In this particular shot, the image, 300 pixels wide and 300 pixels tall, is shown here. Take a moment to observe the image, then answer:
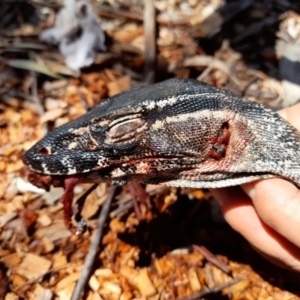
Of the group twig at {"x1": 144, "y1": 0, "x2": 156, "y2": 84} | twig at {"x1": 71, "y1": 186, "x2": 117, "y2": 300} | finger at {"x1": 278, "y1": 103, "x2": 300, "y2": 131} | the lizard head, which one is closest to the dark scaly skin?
the lizard head

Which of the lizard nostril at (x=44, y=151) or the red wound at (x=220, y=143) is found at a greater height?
the red wound at (x=220, y=143)

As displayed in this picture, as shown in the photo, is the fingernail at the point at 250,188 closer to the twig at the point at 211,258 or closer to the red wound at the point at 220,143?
the red wound at the point at 220,143

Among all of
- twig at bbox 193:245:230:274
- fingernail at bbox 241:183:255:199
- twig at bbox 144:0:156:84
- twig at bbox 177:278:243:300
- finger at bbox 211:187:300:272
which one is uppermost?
fingernail at bbox 241:183:255:199

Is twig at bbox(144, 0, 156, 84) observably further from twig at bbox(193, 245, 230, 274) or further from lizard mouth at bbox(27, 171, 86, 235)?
lizard mouth at bbox(27, 171, 86, 235)

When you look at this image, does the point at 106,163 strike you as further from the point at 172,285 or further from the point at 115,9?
the point at 115,9

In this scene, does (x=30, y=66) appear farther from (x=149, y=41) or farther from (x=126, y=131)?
(x=126, y=131)

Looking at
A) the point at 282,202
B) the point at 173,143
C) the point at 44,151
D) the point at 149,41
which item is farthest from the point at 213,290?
the point at 149,41

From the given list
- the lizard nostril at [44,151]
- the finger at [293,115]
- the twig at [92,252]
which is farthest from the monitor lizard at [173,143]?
the twig at [92,252]
